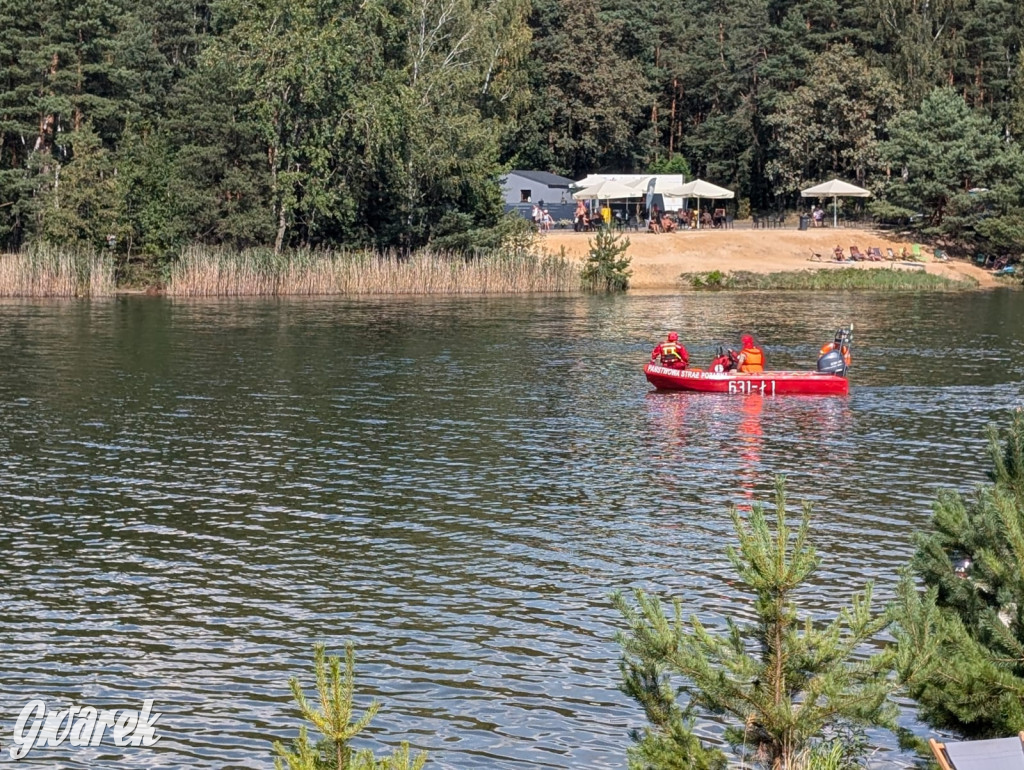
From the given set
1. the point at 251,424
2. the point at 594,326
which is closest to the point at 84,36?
the point at 594,326

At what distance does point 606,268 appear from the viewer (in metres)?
74.2

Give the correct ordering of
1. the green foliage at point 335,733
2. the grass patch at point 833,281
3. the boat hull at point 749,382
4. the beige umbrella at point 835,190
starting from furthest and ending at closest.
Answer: the beige umbrella at point 835,190, the grass patch at point 833,281, the boat hull at point 749,382, the green foliage at point 335,733

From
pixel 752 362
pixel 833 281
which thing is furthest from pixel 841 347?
pixel 833 281

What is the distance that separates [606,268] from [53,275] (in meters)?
26.3

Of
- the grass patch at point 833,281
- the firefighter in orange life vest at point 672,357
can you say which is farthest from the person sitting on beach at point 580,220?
the firefighter in orange life vest at point 672,357

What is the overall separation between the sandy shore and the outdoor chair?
223 ft

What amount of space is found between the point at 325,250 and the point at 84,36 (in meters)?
20.8

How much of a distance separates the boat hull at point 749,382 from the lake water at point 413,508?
559mm

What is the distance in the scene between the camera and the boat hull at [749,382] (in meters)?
39.9

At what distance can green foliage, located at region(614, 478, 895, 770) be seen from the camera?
10.5 m

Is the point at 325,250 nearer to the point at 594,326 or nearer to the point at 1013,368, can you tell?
the point at 594,326

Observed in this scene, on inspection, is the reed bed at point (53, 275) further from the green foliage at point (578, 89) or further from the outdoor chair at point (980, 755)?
the outdoor chair at point (980, 755)

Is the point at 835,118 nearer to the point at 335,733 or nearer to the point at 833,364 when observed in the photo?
the point at 833,364

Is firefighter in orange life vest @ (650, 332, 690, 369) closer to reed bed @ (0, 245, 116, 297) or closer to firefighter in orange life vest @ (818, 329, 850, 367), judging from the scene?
firefighter in orange life vest @ (818, 329, 850, 367)
